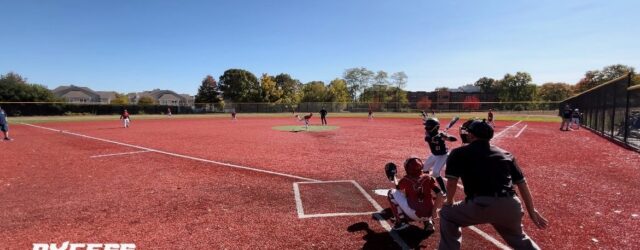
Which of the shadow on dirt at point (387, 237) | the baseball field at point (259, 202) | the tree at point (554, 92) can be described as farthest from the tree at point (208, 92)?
the tree at point (554, 92)

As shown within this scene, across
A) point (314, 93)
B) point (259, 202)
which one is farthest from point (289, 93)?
point (259, 202)

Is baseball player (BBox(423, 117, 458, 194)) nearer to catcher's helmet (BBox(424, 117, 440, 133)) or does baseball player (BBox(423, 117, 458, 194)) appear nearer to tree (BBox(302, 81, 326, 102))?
catcher's helmet (BBox(424, 117, 440, 133))

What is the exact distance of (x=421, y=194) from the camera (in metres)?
4.90

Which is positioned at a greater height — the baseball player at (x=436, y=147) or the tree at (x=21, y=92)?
the tree at (x=21, y=92)

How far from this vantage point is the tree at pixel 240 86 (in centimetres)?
8881

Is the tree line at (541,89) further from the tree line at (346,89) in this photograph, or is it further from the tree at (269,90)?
the tree at (269,90)

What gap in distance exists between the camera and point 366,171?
9859mm

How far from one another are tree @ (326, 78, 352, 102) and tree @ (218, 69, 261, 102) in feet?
66.1

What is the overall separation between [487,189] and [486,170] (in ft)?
0.63

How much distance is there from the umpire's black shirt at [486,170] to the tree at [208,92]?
98.4 metres

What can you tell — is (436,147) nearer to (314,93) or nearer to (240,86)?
(240,86)

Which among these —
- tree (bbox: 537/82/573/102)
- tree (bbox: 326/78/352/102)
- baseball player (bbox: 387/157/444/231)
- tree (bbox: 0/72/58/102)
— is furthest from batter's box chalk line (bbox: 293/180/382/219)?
tree (bbox: 537/82/573/102)

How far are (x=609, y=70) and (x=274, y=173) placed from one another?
133m

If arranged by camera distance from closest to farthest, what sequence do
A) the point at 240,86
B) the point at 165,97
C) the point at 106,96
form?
1. the point at 240,86
2. the point at 106,96
3. the point at 165,97
